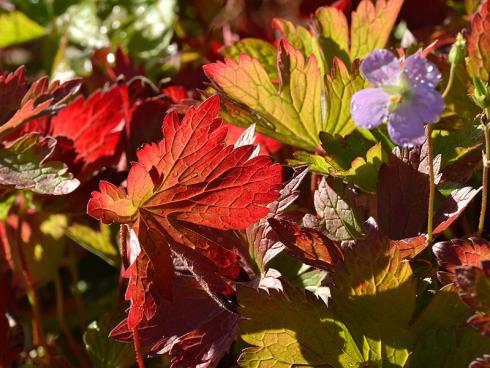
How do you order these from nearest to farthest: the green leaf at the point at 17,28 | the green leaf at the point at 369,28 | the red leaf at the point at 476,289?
1. the red leaf at the point at 476,289
2. the green leaf at the point at 369,28
3. the green leaf at the point at 17,28

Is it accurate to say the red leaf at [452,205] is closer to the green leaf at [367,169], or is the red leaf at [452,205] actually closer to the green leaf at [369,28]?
the green leaf at [367,169]

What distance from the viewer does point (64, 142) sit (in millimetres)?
915

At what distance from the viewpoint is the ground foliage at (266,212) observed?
638mm

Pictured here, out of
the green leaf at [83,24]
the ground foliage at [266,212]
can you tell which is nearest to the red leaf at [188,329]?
the ground foliage at [266,212]

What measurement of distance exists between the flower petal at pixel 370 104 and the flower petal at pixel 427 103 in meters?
0.02

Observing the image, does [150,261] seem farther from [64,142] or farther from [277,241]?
[64,142]

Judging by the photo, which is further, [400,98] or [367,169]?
[367,169]

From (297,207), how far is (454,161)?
0.60ft

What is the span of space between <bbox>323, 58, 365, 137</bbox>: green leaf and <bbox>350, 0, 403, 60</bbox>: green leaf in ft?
0.35

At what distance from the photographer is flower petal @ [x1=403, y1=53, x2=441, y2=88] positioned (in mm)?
577

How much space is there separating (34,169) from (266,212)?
11.3 inches

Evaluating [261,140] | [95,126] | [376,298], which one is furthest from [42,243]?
[376,298]

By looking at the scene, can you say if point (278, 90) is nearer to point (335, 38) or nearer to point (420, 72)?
point (335, 38)

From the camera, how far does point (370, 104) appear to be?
0.59m
